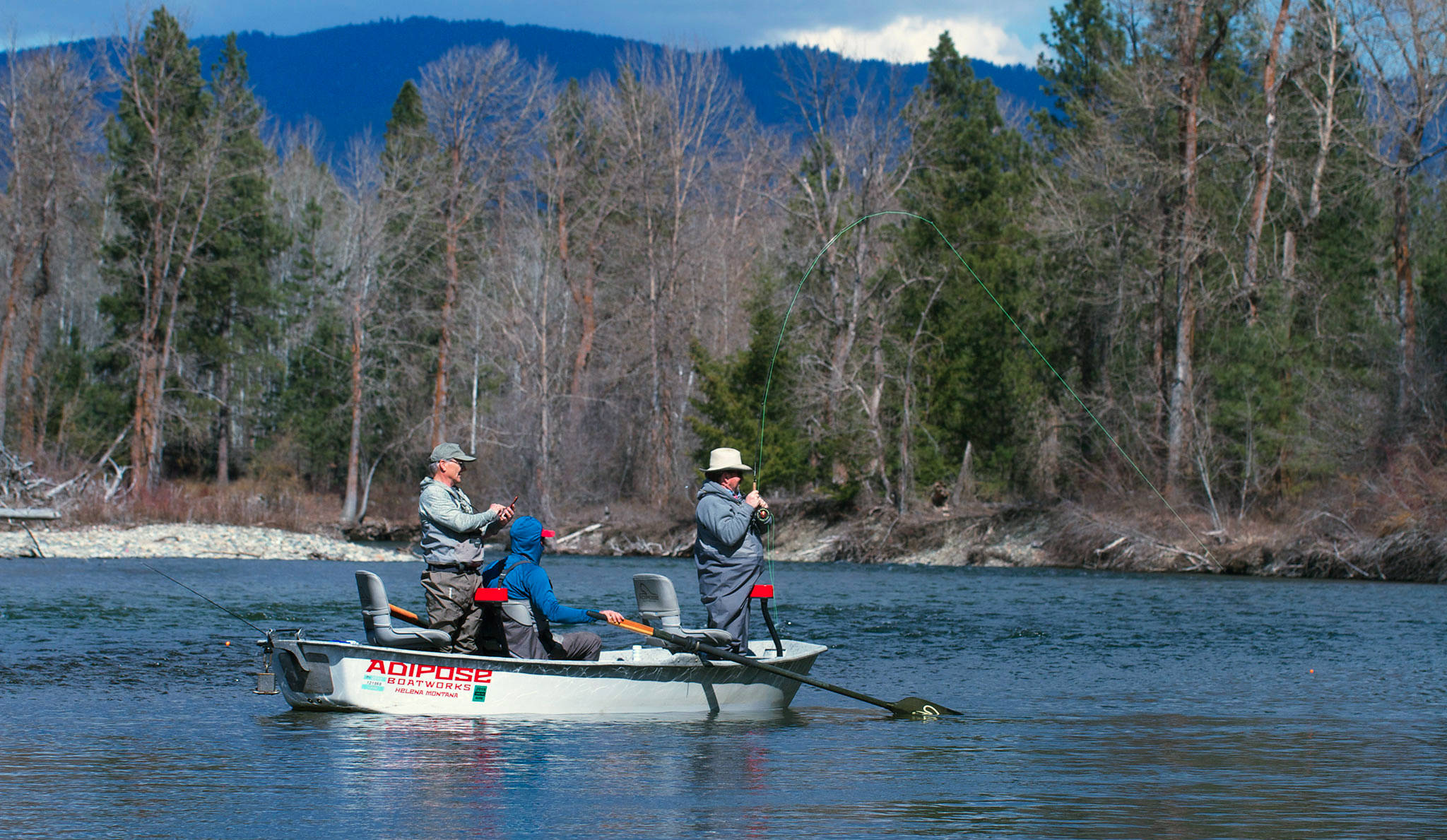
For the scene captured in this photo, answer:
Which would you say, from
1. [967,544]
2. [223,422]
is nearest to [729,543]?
[967,544]

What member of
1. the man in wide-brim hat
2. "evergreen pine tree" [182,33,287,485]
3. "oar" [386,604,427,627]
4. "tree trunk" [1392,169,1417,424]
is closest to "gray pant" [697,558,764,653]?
the man in wide-brim hat

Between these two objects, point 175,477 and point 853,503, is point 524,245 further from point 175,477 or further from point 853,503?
point 853,503

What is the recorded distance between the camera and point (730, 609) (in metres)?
11.0

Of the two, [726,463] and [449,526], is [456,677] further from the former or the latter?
[726,463]

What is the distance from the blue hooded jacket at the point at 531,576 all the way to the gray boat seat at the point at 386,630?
24.1 inches

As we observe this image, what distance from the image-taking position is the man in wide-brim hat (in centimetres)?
1064

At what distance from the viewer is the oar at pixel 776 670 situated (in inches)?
429

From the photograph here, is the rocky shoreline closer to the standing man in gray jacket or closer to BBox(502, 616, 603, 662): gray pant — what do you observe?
BBox(502, 616, 603, 662): gray pant

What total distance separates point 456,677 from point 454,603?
523mm

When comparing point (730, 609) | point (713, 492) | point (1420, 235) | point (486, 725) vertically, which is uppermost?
point (1420, 235)

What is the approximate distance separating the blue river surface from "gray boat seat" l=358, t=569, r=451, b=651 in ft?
1.87

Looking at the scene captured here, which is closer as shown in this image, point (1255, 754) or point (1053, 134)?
point (1255, 754)

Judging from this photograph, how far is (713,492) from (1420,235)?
25.9 metres

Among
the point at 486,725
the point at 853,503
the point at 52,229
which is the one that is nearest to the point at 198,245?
the point at 52,229
